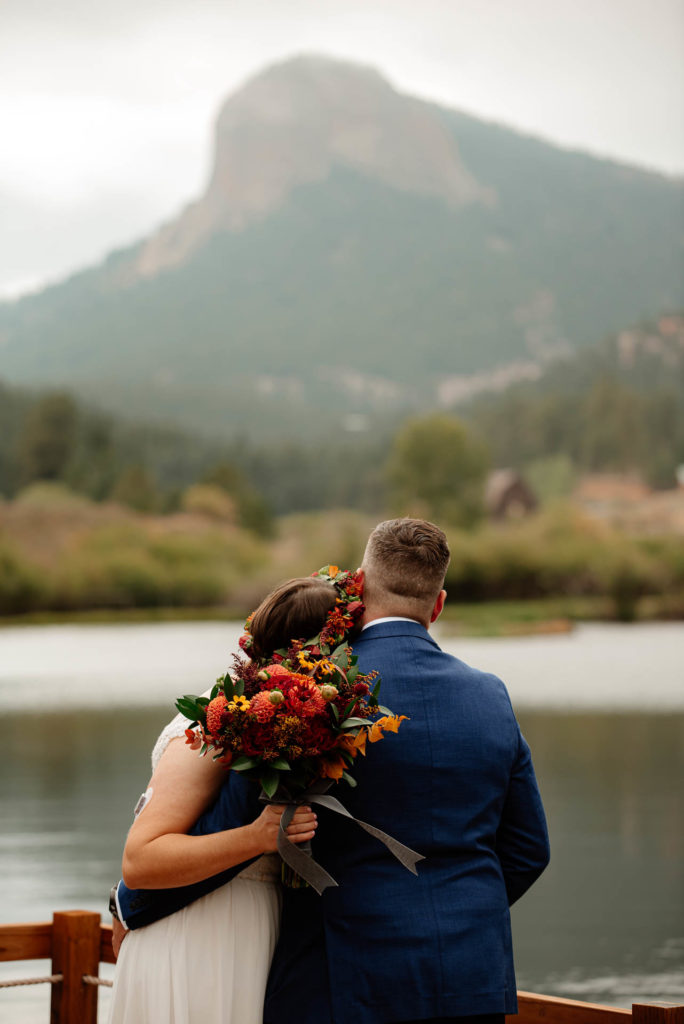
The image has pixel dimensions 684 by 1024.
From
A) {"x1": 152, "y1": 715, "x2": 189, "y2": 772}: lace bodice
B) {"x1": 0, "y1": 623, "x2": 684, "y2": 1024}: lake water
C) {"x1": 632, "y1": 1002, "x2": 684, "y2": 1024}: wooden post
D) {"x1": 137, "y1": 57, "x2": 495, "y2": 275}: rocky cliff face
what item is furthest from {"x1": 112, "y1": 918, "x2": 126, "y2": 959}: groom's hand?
{"x1": 137, "y1": 57, "x2": 495, "y2": 275}: rocky cliff face

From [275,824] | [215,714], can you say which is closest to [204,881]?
[275,824]

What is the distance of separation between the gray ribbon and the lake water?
12.0 ft

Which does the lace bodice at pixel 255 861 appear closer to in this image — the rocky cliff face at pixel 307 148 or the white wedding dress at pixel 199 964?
the white wedding dress at pixel 199 964

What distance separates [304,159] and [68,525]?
9407cm

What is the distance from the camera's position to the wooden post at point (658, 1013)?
5.98ft

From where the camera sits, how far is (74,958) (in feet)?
7.32

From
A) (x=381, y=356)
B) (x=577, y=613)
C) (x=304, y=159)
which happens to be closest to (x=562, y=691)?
(x=577, y=613)

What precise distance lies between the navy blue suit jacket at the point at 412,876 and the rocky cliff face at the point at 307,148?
13050 centimetres

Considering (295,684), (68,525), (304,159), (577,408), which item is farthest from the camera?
(304,159)

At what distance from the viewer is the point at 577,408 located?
81062 millimetres

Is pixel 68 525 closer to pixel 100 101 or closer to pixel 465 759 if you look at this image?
pixel 465 759

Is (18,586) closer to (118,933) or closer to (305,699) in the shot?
(118,933)

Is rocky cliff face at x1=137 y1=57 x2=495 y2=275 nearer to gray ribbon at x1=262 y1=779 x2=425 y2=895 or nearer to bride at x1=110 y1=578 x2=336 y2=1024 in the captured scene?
bride at x1=110 y1=578 x2=336 y2=1024

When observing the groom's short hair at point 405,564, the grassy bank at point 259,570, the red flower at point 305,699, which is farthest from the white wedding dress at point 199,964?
the grassy bank at point 259,570
